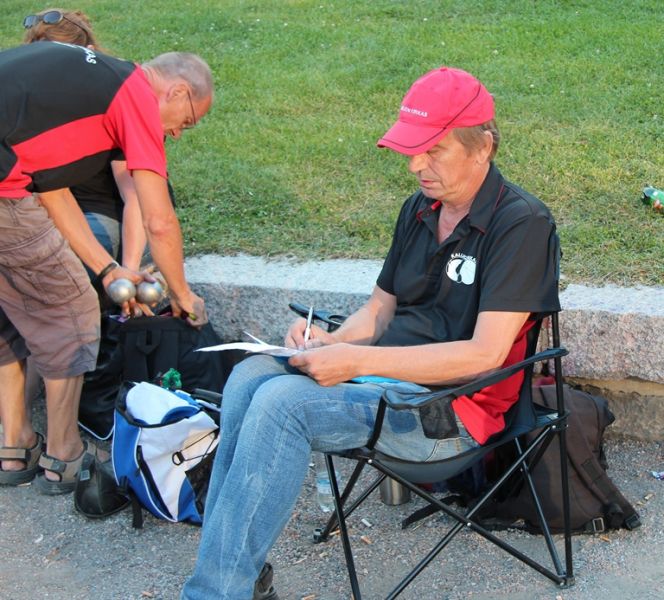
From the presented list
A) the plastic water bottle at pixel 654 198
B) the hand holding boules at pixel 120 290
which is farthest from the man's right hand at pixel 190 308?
the plastic water bottle at pixel 654 198

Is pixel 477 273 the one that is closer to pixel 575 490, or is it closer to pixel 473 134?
pixel 473 134

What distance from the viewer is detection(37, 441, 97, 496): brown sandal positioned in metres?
3.85

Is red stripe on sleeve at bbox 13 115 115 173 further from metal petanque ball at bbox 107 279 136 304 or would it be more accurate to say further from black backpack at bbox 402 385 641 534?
black backpack at bbox 402 385 641 534

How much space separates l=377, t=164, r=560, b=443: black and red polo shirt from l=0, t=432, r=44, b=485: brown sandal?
1.66 m

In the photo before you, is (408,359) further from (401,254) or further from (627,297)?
(627,297)

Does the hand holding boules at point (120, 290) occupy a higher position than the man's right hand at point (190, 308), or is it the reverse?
the hand holding boules at point (120, 290)

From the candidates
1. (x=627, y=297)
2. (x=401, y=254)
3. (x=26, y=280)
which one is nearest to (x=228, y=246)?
(x=26, y=280)

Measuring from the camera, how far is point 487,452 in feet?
9.55

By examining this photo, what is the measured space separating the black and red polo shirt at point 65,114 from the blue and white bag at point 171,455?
0.89m

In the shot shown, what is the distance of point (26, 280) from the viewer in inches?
145

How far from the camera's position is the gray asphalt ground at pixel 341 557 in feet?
10.0

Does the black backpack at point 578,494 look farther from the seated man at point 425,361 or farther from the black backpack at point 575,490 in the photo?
the seated man at point 425,361

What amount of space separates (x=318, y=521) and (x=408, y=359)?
989mm

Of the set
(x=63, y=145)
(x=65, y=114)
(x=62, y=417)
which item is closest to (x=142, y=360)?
(x=62, y=417)
